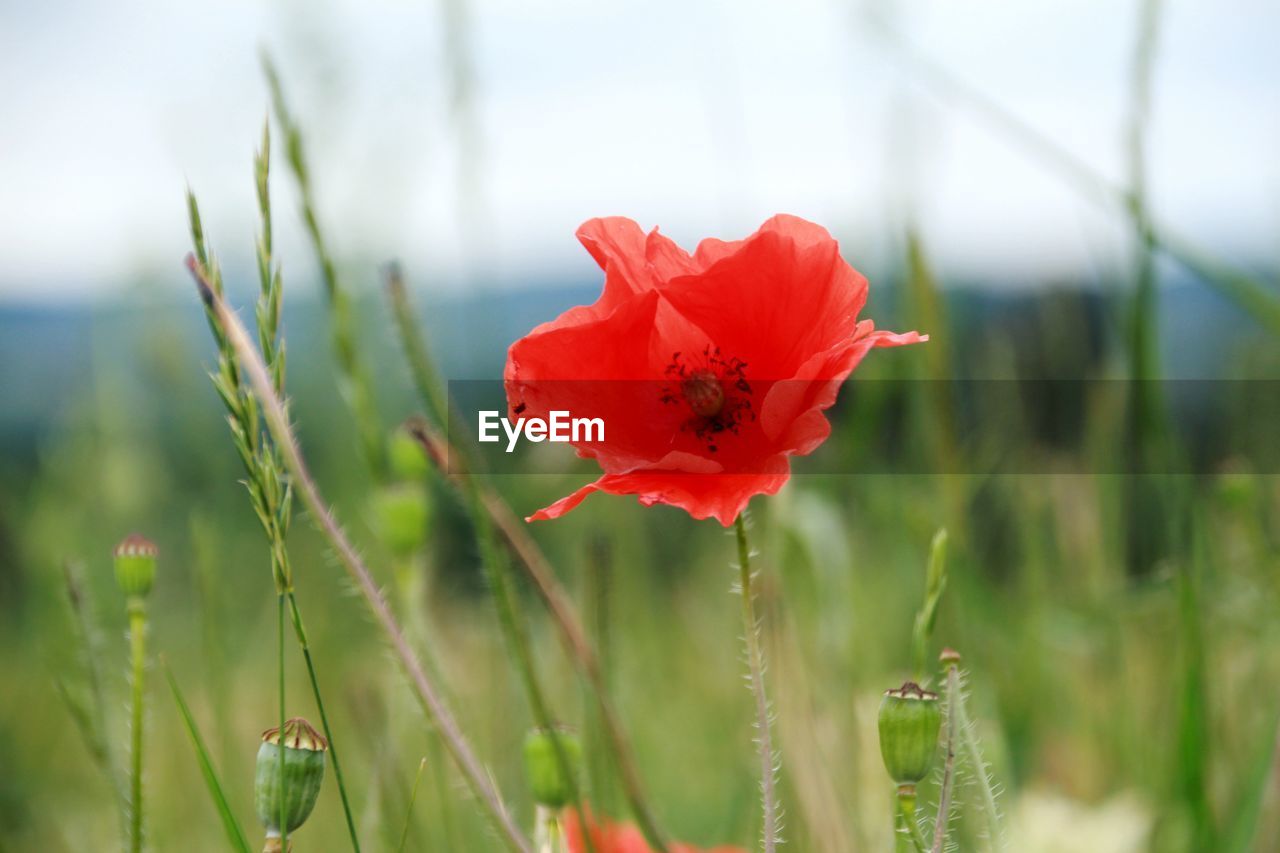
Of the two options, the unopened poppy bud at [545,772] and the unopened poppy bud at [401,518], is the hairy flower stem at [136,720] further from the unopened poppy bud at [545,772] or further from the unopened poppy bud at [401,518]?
the unopened poppy bud at [401,518]

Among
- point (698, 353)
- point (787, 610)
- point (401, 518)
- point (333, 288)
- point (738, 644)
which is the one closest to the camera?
point (698, 353)

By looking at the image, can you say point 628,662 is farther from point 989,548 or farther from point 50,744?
point 989,548

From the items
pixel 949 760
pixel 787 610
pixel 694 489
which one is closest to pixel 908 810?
pixel 949 760

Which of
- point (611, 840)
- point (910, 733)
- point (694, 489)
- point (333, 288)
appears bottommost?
point (611, 840)

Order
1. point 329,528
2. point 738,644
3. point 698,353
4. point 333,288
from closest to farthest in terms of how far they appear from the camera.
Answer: point 329,528 < point 698,353 < point 333,288 < point 738,644

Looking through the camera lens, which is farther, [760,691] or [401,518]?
[401,518]

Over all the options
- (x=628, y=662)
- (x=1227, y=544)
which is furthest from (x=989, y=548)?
(x=628, y=662)

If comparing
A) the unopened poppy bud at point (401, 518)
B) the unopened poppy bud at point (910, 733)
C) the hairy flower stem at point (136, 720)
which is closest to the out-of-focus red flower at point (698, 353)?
the unopened poppy bud at point (910, 733)

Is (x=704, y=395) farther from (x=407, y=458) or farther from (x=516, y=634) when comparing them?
(x=407, y=458)
